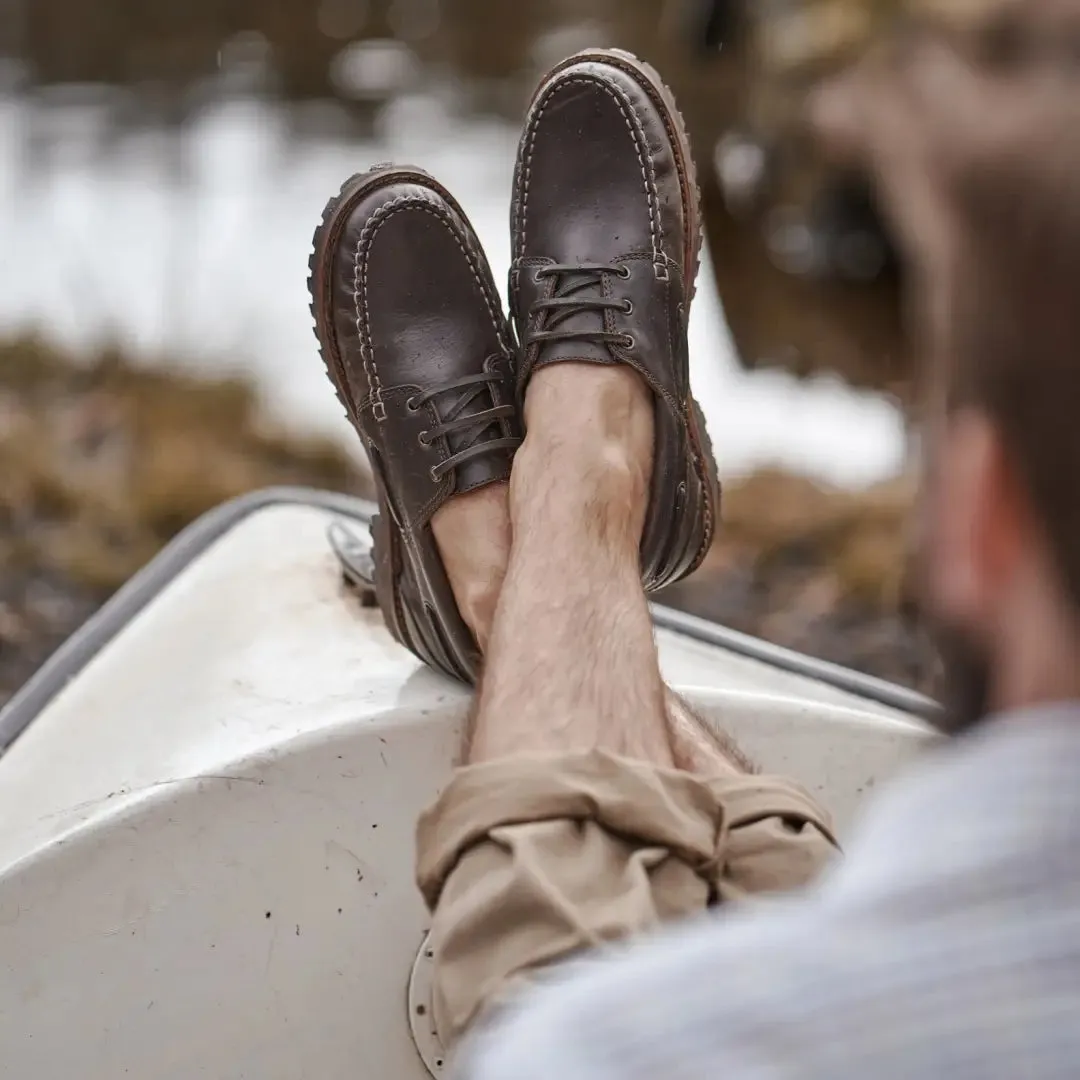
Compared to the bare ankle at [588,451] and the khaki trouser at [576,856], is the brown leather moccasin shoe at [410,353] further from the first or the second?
the khaki trouser at [576,856]

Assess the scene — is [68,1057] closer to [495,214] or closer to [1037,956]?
[1037,956]

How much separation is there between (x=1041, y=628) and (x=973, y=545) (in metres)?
0.03

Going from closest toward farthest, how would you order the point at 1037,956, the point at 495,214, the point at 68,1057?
the point at 1037,956 < the point at 68,1057 < the point at 495,214

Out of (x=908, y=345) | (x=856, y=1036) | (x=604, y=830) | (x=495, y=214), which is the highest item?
(x=856, y=1036)

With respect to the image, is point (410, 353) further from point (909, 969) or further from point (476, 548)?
point (909, 969)

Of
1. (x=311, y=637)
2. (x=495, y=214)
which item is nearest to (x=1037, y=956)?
(x=311, y=637)

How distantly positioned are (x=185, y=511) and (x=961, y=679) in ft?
6.79

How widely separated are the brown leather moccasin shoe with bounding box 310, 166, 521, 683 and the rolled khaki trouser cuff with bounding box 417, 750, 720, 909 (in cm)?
33

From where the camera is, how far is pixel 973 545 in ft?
1.46

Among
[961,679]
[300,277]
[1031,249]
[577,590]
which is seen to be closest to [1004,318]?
[1031,249]

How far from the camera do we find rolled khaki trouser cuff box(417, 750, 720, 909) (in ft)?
2.40

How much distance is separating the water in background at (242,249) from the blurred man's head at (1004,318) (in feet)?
6.92

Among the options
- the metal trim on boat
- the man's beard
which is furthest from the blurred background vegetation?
the man's beard

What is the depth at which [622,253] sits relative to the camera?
1.20 metres
